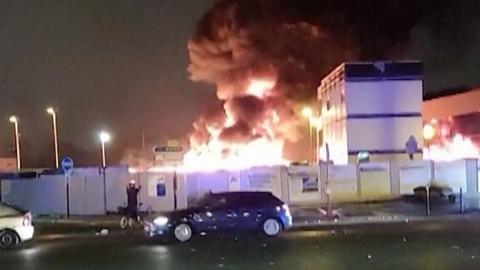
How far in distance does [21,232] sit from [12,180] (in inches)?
717

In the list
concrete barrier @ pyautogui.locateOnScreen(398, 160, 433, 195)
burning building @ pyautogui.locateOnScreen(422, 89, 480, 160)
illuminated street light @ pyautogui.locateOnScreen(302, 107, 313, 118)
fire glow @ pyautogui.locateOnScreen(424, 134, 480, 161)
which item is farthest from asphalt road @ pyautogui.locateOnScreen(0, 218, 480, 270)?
illuminated street light @ pyautogui.locateOnScreen(302, 107, 313, 118)

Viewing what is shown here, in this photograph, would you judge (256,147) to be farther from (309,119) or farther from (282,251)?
(282,251)

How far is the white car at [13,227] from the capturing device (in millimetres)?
26047

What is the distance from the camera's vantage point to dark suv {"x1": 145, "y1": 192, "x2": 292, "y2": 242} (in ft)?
85.3

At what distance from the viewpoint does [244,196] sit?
26906 millimetres

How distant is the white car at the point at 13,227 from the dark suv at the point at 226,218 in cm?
325

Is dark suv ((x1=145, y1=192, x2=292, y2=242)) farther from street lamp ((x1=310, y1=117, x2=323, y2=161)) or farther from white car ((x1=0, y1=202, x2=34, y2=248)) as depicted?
street lamp ((x1=310, y1=117, x2=323, y2=161))

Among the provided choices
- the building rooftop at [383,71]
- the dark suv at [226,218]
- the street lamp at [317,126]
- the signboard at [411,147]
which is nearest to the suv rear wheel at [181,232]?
the dark suv at [226,218]

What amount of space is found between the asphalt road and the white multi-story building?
2603 cm

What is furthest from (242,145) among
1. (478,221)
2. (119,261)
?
(119,261)

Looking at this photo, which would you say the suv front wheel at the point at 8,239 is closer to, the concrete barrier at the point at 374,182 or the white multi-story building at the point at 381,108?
the concrete barrier at the point at 374,182

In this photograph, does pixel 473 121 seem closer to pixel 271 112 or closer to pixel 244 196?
pixel 271 112

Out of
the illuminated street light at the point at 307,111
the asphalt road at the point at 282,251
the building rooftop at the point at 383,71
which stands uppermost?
the building rooftop at the point at 383,71

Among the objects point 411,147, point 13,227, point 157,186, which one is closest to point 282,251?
point 13,227
